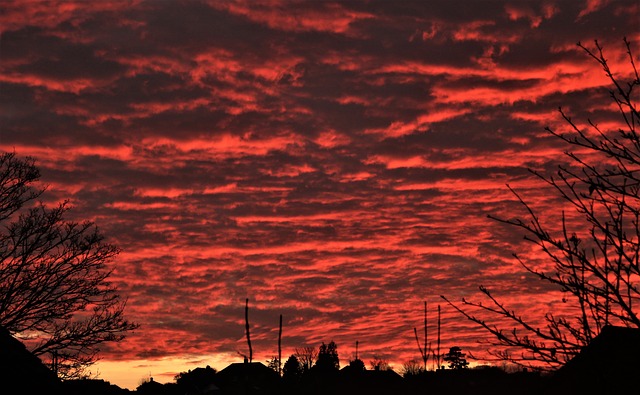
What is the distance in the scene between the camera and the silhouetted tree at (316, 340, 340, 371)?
8306 cm

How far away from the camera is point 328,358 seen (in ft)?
283

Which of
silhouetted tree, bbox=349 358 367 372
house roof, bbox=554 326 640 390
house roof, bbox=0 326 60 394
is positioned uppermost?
silhouetted tree, bbox=349 358 367 372

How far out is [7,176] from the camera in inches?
949

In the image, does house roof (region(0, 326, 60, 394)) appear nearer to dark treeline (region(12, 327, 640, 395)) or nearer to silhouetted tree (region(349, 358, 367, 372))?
dark treeline (region(12, 327, 640, 395))

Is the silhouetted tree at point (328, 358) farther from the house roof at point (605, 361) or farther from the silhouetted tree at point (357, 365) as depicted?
the house roof at point (605, 361)

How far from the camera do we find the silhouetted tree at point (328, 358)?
273 feet

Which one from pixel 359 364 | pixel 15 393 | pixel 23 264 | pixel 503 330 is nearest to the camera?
pixel 503 330

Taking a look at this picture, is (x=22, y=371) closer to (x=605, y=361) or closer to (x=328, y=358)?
(x=605, y=361)

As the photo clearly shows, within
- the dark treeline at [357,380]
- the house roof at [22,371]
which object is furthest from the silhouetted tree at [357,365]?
the house roof at [22,371]

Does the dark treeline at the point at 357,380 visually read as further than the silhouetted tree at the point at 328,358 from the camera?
No

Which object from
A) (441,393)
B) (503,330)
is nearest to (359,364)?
(441,393)

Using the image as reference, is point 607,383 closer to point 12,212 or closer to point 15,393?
point 15,393

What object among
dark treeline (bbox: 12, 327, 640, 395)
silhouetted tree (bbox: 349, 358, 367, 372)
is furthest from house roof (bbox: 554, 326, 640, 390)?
silhouetted tree (bbox: 349, 358, 367, 372)

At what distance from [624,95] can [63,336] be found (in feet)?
68.1
